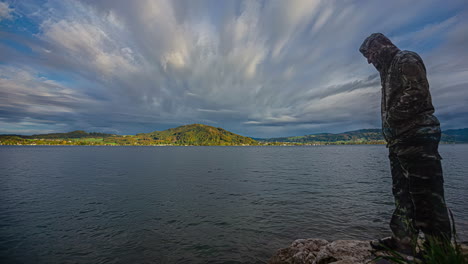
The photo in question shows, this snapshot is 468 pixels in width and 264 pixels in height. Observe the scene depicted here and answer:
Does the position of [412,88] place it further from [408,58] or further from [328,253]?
[328,253]

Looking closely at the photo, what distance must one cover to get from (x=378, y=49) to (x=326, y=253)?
633 cm

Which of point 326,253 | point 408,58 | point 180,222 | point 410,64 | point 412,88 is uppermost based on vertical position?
point 408,58

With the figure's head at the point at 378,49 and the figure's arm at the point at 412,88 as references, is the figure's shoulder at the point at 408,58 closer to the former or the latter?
the figure's arm at the point at 412,88

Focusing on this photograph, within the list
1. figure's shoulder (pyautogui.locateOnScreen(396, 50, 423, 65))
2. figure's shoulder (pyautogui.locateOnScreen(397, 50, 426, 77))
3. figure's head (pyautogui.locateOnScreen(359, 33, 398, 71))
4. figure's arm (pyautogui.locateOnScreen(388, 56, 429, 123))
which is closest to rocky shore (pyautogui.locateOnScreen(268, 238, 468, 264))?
figure's arm (pyautogui.locateOnScreen(388, 56, 429, 123))

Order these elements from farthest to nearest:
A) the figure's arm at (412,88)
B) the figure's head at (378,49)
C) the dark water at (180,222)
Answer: the dark water at (180,222)
the figure's head at (378,49)
the figure's arm at (412,88)

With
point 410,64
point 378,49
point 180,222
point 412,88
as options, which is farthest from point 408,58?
point 180,222

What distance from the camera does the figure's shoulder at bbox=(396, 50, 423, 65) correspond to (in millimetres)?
4887

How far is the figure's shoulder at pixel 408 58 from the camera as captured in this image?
4887 millimetres

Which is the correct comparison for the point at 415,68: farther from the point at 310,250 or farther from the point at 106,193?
the point at 106,193

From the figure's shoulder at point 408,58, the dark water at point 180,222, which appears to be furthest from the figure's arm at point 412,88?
the dark water at point 180,222

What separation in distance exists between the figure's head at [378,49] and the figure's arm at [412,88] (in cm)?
75

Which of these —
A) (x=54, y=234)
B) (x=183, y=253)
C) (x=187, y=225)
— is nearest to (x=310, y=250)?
(x=183, y=253)

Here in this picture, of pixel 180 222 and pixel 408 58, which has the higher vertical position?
pixel 408 58

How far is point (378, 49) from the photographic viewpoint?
19.0 feet
